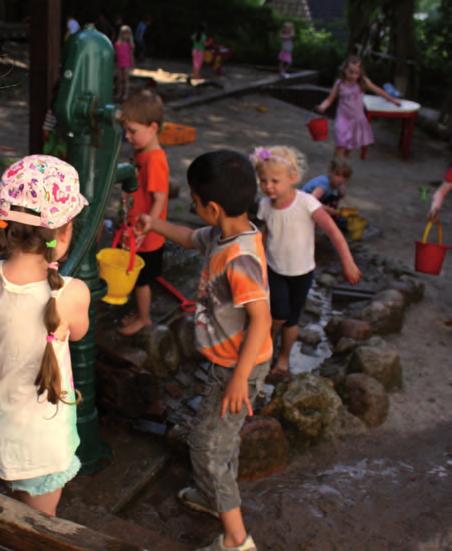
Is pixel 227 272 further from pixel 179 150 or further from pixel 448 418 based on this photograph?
pixel 179 150

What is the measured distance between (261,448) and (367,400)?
29.4 inches

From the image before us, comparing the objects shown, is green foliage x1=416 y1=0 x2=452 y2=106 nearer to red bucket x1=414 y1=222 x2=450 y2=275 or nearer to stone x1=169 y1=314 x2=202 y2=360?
red bucket x1=414 y1=222 x2=450 y2=275

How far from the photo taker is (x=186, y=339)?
4.21 metres

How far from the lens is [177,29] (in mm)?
19000

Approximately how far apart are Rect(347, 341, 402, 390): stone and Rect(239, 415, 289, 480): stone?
82cm

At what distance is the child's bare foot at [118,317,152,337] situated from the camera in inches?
163

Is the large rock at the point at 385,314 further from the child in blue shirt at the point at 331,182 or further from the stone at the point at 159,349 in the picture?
the stone at the point at 159,349

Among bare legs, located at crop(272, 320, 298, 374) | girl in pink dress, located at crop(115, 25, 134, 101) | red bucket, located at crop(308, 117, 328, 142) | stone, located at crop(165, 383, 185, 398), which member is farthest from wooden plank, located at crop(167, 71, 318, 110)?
stone, located at crop(165, 383, 185, 398)

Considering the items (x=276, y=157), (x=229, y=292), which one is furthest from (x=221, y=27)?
(x=229, y=292)

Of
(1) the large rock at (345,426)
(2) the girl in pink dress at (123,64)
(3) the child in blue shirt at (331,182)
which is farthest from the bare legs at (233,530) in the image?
(2) the girl in pink dress at (123,64)

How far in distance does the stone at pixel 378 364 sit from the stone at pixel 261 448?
2.68 feet

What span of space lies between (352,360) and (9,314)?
2.50 metres

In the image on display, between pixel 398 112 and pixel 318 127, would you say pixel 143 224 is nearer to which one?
pixel 318 127

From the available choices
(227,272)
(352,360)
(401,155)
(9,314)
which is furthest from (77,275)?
(401,155)
